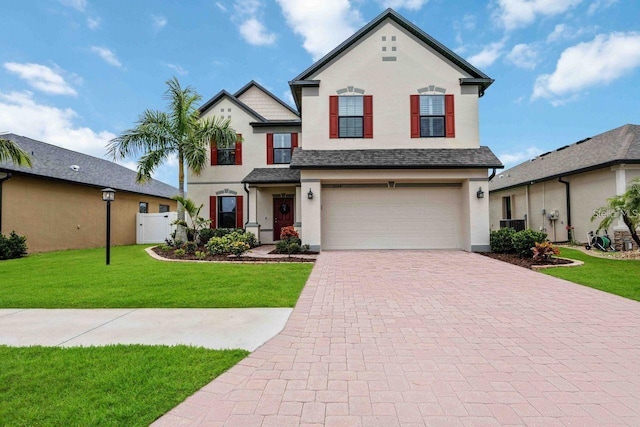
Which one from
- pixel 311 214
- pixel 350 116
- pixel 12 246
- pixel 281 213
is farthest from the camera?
pixel 281 213

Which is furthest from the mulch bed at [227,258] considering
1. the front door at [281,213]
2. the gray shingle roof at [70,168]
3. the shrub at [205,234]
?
the gray shingle roof at [70,168]

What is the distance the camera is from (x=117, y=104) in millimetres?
15891

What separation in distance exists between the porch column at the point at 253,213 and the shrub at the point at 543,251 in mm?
10919

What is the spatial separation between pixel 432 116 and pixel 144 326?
12.3 m

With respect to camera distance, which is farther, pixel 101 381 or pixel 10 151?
pixel 10 151

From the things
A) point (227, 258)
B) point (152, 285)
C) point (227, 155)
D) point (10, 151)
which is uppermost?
point (227, 155)

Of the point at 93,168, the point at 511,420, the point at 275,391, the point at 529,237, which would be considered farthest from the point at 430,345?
the point at 93,168

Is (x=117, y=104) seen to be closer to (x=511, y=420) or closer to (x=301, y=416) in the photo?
(x=301, y=416)

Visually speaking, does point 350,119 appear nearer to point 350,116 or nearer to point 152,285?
point 350,116

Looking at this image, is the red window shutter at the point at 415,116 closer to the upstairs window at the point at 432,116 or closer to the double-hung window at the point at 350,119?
the upstairs window at the point at 432,116

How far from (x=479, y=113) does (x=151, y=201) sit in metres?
20.1

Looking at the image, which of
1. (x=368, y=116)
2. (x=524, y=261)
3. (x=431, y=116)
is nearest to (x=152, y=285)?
(x=368, y=116)

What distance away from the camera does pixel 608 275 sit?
7.57 meters

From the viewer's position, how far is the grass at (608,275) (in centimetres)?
621
